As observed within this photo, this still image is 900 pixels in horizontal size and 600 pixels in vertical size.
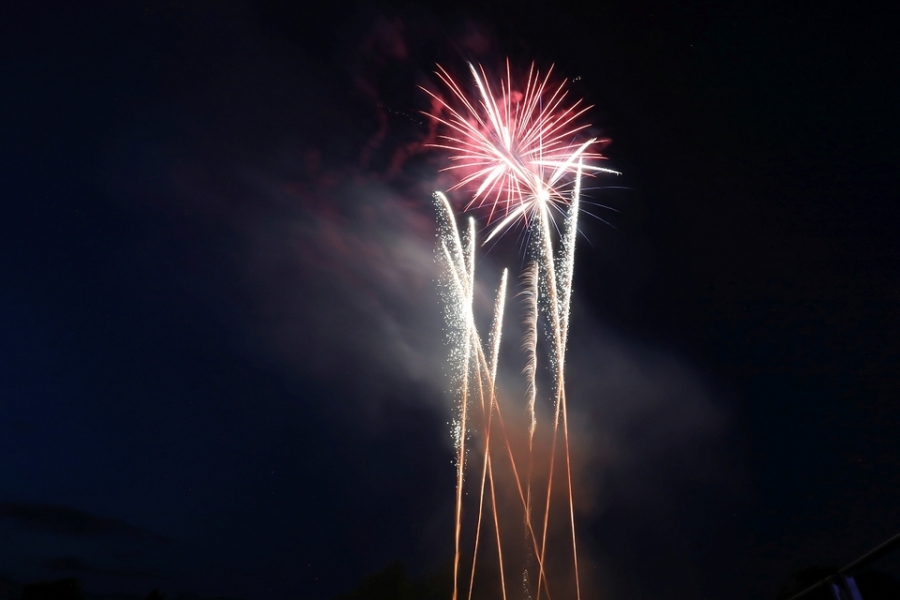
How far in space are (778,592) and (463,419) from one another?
89.7 ft

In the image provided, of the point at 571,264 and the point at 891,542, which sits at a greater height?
the point at 571,264

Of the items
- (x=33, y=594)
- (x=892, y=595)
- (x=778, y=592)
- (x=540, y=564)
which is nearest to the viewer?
(x=540, y=564)

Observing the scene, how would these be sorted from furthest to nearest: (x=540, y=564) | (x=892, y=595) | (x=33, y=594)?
1. (x=33, y=594)
2. (x=892, y=595)
3. (x=540, y=564)

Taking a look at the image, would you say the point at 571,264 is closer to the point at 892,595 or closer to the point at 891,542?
the point at 891,542

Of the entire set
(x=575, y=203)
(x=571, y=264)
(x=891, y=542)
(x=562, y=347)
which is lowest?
(x=891, y=542)

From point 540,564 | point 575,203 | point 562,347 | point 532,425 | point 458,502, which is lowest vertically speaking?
point 540,564

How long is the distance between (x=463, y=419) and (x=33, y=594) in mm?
35843

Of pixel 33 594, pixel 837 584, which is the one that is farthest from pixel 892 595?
pixel 33 594

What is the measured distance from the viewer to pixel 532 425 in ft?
53.9

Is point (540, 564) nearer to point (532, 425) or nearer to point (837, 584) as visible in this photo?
point (532, 425)

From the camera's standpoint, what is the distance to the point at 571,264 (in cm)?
1575

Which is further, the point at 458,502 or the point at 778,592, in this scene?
the point at 778,592

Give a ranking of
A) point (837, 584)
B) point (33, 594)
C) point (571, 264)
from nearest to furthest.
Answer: point (837, 584) → point (571, 264) → point (33, 594)

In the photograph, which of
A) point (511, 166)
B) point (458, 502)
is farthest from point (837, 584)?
point (458, 502)
